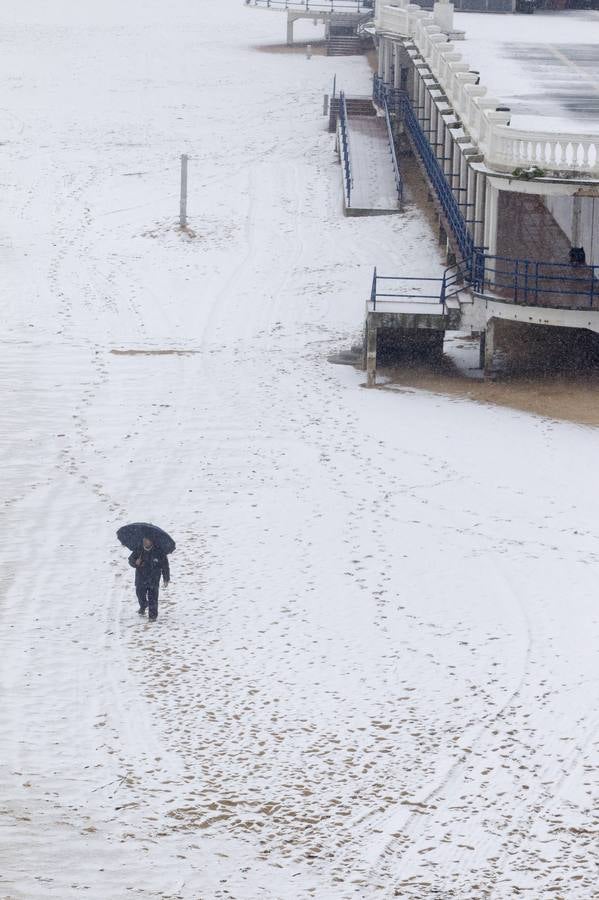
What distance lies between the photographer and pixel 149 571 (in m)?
17.8

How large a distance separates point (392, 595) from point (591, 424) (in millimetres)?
8136

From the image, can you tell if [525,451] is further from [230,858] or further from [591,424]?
[230,858]

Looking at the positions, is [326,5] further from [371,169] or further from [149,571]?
[149,571]

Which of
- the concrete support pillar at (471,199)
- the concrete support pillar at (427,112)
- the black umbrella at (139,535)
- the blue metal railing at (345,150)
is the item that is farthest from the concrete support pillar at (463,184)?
the black umbrella at (139,535)

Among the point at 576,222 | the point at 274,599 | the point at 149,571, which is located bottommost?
the point at 274,599

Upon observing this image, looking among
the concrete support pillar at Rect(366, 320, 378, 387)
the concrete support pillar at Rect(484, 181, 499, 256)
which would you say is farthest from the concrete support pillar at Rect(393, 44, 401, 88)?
the concrete support pillar at Rect(366, 320, 378, 387)

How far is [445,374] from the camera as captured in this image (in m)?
28.8

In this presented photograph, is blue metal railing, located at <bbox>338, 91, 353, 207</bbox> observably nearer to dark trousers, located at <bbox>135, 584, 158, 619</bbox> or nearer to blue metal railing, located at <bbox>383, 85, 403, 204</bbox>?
blue metal railing, located at <bbox>383, 85, 403, 204</bbox>

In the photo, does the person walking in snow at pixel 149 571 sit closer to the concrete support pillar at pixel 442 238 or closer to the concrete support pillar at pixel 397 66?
the concrete support pillar at pixel 442 238

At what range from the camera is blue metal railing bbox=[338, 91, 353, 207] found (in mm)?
40750

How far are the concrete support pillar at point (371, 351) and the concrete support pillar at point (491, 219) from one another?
2.86 metres

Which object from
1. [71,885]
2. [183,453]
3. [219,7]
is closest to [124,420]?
[183,453]

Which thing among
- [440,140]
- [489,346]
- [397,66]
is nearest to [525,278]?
[489,346]

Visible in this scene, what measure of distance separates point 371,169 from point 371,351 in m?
15.8
